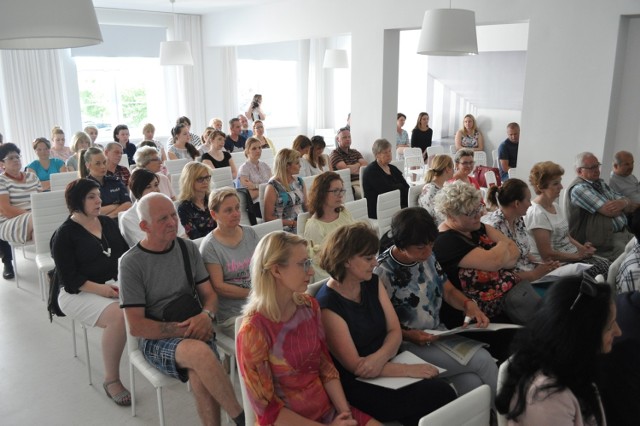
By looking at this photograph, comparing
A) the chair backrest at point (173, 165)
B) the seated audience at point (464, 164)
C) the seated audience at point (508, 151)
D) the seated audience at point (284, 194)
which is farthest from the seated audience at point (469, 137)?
the seated audience at point (284, 194)

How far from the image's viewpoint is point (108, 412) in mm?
3059

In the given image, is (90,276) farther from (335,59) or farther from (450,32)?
(335,59)

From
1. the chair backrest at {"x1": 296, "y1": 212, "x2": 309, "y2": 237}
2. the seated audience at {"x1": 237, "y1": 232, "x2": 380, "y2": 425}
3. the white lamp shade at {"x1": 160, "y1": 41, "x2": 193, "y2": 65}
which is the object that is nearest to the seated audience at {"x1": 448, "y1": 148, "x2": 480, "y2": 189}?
the chair backrest at {"x1": 296, "y1": 212, "x2": 309, "y2": 237}

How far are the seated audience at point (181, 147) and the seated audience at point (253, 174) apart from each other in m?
1.49

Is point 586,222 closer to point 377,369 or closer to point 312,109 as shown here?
point 377,369

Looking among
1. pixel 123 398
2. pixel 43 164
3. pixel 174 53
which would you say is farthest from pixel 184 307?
pixel 174 53

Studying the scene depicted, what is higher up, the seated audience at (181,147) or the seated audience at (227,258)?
the seated audience at (181,147)

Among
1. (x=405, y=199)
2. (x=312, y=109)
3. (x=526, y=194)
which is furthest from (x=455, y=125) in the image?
(x=526, y=194)

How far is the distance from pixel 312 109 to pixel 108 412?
36.7ft

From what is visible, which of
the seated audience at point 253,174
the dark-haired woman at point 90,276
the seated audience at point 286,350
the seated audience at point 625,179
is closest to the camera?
the seated audience at point 286,350

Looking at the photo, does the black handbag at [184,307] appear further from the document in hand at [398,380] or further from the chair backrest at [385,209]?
the chair backrest at [385,209]

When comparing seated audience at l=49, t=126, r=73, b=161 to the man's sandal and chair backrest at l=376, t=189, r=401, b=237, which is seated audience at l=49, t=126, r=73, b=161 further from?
the man's sandal

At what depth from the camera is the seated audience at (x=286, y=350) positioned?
1995 mm

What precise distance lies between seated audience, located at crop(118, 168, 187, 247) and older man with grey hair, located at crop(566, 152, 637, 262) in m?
3.20
